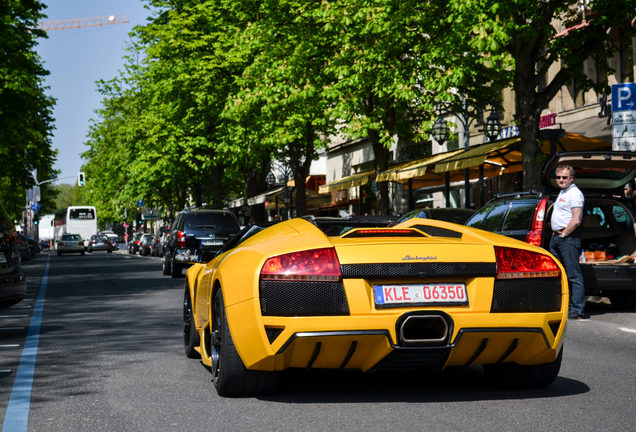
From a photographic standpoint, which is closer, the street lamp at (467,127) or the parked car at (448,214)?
the parked car at (448,214)

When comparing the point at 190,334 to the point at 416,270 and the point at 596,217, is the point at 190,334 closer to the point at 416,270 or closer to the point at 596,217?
the point at 416,270

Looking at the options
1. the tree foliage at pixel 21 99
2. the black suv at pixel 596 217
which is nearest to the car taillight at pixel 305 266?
the black suv at pixel 596 217

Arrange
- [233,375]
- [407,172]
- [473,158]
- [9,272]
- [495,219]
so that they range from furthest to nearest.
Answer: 1. [407,172]
2. [473,158]
3. [495,219]
4. [9,272]
5. [233,375]

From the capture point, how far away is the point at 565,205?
35.3 feet

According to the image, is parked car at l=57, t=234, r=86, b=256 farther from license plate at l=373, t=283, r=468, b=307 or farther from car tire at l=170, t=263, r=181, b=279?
license plate at l=373, t=283, r=468, b=307

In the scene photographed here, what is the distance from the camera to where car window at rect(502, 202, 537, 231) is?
11.9 metres

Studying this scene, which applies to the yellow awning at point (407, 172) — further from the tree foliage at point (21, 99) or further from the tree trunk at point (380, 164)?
the tree foliage at point (21, 99)

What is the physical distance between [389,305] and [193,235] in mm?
16553

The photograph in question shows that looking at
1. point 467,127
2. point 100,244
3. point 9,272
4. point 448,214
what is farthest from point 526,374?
point 100,244

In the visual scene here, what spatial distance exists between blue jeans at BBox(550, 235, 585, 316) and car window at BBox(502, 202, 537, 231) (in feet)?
2.89

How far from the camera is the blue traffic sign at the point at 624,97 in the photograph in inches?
535

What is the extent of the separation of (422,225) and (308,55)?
19.1m

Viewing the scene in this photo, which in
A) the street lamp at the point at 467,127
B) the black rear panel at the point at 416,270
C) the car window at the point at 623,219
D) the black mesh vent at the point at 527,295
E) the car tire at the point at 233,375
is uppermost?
the street lamp at the point at 467,127

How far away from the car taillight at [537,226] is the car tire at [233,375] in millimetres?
6442
